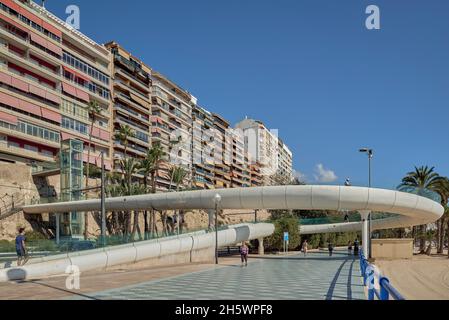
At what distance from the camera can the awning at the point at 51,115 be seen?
61969 mm

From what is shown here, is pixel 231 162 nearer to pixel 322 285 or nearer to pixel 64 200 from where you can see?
pixel 64 200

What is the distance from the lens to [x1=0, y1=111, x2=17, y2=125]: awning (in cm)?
5453

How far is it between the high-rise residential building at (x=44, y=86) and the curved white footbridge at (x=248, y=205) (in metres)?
16.3

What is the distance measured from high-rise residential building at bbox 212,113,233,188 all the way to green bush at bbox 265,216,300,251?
75.4 metres

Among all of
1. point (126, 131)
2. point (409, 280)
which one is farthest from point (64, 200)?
point (409, 280)

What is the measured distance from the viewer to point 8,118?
55281mm

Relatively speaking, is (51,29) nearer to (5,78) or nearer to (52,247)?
(5,78)

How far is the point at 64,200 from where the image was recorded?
53.5 meters

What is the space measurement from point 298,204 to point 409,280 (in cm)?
1194

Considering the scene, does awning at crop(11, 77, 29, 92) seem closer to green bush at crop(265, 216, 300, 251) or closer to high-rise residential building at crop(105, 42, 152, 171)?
high-rise residential building at crop(105, 42, 152, 171)

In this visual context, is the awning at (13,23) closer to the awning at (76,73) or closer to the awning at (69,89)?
the awning at (76,73)

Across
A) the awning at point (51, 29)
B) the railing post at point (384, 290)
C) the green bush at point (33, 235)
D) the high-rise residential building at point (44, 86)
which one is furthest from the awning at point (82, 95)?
the railing post at point (384, 290)

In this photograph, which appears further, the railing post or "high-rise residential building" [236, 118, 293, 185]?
"high-rise residential building" [236, 118, 293, 185]

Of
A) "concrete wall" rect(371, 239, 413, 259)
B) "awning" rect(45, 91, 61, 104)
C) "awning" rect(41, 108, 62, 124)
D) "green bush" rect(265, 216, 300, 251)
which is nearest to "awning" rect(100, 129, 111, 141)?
"awning" rect(41, 108, 62, 124)
